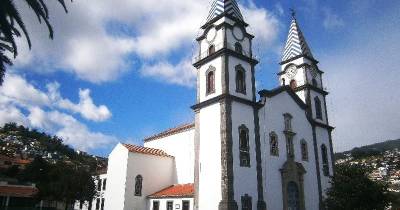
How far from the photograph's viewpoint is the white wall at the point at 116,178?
35.6 metres

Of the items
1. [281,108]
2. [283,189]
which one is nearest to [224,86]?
[281,108]

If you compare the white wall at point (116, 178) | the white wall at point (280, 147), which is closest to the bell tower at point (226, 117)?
the white wall at point (280, 147)

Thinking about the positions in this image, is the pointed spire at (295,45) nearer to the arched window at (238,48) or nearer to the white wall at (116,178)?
the arched window at (238,48)

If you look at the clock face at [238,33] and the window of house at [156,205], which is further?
the window of house at [156,205]

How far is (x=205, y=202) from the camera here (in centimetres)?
2844

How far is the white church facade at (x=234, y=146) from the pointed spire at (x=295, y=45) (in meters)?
0.16

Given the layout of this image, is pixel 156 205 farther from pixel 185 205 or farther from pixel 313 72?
pixel 313 72

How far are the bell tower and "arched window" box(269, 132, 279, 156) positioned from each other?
2.14 m

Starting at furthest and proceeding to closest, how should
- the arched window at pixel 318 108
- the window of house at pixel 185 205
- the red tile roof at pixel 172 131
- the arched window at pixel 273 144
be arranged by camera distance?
the arched window at pixel 318 108 → the red tile roof at pixel 172 131 → the arched window at pixel 273 144 → the window of house at pixel 185 205

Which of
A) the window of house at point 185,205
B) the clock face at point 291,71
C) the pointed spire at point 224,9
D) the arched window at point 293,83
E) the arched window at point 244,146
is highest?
the pointed spire at point 224,9

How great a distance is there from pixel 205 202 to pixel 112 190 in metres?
12.6

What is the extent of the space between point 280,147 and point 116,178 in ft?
53.8

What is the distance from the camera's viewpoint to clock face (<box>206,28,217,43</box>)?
33256 millimetres

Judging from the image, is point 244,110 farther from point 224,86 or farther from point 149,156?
point 149,156
